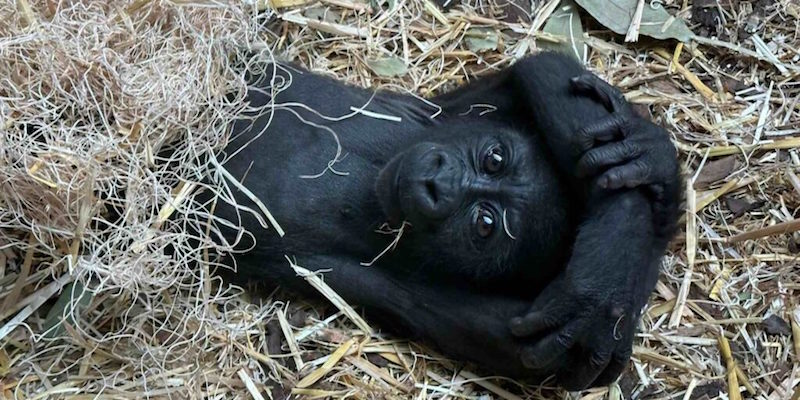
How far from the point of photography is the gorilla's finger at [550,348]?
220 centimetres

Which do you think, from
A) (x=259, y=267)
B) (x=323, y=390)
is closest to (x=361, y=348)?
(x=323, y=390)

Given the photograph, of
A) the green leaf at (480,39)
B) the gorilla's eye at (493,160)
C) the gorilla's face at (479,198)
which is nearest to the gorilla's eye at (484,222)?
the gorilla's face at (479,198)

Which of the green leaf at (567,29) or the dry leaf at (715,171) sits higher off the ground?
the green leaf at (567,29)

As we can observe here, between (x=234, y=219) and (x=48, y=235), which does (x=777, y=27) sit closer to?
(x=234, y=219)

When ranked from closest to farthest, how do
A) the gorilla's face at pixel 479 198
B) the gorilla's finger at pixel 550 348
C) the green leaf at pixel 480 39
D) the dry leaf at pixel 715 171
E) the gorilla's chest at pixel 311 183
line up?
the gorilla's finger at pixel 550 348 < the gorilla's face at pixel 479 198 < the gorilla's chest at pixel 311 183 < the dry leaf at pixel 715 171 < the green leaf at pixel 480 39

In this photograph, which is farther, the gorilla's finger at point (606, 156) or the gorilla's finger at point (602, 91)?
the gorilla's finger at point (602, 91)

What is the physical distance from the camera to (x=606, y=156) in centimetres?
226

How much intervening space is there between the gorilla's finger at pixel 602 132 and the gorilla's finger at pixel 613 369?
491 mm

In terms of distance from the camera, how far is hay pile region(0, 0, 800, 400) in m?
2.26

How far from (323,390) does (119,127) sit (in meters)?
0.79

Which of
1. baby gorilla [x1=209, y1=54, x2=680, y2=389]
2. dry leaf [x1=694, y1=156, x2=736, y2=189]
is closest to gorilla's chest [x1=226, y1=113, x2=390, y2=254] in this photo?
baby gorilla [x1=209, y1=54, x2=680, y2=389]

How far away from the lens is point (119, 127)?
230cm

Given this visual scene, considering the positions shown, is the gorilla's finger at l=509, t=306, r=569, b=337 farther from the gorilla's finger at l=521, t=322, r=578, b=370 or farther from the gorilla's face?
the gorilla's face

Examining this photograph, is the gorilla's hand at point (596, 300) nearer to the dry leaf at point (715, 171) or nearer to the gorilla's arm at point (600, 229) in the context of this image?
the gorilla's arm at point (600, 229)
